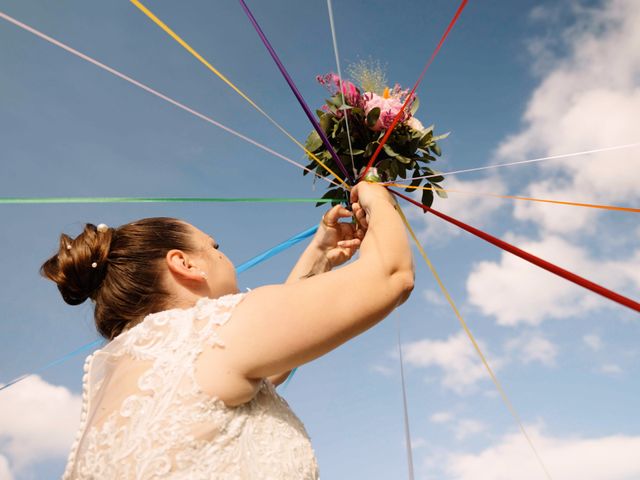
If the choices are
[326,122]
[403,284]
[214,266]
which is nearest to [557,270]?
[403,284]

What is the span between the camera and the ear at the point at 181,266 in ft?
6.81

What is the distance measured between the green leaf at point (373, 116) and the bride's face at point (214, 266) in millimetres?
1529

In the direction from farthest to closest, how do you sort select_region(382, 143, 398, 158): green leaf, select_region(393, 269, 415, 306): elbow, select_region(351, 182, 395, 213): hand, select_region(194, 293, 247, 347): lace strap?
select_region(382, 143, 398, 158): green leaf → select_region(351, 182, 395, 213): hand → select_region(393, 269, 415, 306): elbow → select_region(194, 293, 247, 347): lace strap

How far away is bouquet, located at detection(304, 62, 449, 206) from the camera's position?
11.0 feet

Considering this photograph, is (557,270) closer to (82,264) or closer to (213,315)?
(213,315)

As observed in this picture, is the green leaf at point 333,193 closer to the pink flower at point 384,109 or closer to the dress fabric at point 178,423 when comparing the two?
the pink flower at point 384,109

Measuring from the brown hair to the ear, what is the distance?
1.6 inches

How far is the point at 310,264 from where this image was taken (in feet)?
10.0

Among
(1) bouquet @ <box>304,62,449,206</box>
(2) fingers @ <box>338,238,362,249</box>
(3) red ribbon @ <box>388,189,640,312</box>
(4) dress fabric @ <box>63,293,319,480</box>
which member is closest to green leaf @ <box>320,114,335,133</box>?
(1) bouquet @ <box>304,62,449,206</box>

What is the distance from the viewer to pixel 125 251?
213 centimetres

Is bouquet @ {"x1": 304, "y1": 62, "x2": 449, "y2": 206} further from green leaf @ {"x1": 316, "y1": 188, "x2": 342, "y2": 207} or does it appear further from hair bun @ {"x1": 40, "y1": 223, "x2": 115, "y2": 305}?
hair bun @ {"x1": 40, "y1": 223, "x2": 115, "y2": 305}

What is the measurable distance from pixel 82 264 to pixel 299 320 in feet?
3.34

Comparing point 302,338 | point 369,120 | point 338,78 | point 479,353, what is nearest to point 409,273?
point 302,338

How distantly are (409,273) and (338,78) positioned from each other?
1981 mm
